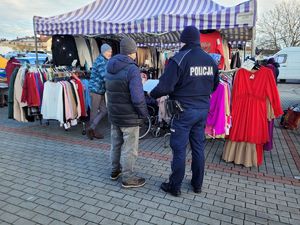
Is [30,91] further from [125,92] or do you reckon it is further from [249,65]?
[249,65]

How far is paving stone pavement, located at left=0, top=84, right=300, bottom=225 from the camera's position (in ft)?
10.1

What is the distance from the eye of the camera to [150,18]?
582 centimetres

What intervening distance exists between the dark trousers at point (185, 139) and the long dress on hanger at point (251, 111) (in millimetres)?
1240

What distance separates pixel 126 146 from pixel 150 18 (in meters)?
3.33

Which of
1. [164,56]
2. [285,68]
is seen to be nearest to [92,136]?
[164,56]

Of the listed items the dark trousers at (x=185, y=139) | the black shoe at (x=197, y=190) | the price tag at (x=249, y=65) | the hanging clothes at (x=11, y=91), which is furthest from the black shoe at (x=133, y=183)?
the hanging clothes at (x=11, y=91)

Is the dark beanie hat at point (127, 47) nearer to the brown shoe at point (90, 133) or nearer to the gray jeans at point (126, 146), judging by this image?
the gray jeans at point (126, 146)

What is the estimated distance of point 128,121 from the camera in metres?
3.45

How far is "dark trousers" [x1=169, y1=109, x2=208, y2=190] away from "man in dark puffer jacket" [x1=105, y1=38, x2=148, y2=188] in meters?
0.48

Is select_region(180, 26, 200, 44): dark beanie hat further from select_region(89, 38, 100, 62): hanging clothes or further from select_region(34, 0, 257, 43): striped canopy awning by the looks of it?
select_region(89, 38, 100, 62): hanging clothes

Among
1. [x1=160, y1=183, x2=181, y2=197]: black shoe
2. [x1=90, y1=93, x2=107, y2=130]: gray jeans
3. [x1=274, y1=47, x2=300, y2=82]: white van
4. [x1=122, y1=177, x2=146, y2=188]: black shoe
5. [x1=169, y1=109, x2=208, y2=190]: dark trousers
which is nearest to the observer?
[x1=169, y1=109, x2=208, y2=190]: dark trousers

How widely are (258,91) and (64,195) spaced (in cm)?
313

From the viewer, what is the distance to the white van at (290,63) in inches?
777

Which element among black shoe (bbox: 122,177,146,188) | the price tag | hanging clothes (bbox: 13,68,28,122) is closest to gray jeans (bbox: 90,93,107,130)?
hanging clothes (bbox: 13,68,28,122)
